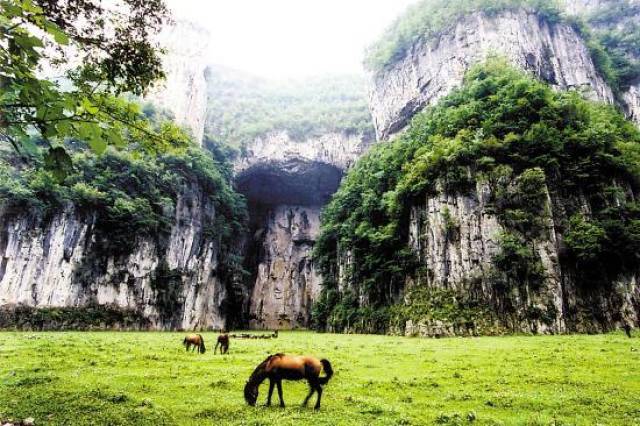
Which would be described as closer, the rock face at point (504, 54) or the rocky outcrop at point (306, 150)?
the rock face at point (504, 54)

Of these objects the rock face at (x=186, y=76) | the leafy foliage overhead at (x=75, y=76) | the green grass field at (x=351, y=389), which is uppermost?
the rock face at (x=186, y=76)

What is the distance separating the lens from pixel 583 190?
28.4 meters

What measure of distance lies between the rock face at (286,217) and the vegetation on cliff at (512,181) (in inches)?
1024

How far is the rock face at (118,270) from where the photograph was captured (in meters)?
34.1

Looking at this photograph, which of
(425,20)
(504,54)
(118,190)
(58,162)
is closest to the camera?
(58,162)

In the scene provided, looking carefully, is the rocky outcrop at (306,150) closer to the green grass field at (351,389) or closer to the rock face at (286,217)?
the rock face at (286,217)

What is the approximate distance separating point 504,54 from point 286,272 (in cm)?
4293

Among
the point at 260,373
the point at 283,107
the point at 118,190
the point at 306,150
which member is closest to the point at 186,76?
the point at 283,107

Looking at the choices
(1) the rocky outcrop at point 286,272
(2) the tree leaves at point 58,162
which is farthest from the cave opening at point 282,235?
(2) the tree leaves at point 58,162

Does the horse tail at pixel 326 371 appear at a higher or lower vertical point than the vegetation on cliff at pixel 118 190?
lower

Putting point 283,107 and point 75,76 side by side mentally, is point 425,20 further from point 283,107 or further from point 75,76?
point 75,76

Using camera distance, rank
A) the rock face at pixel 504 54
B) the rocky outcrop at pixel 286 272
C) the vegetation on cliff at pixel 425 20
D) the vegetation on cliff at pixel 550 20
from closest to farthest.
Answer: the rock face at pixel 504 54, the vegetation on cliff at pixel 425 20, the vegetation on cliff at pixel 550 20, the rocky outcrop at pixel 286 272

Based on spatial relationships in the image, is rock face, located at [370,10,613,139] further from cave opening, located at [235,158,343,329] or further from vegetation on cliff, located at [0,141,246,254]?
vegetation on cliff, located at [0,141,246,254]

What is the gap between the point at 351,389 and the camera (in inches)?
380
